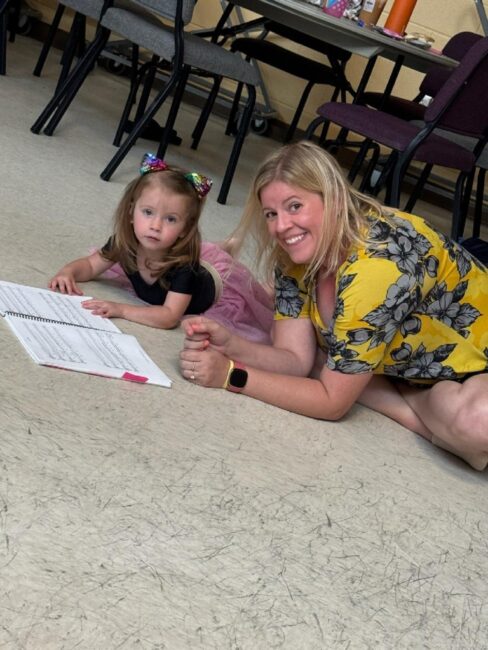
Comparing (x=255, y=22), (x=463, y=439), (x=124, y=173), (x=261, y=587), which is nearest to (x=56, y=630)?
(x=261, y=587)

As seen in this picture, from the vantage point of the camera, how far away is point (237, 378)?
1.56 m

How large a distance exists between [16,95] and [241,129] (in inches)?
41.5

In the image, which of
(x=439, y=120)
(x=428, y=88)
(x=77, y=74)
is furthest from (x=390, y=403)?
(x=428, y=88)

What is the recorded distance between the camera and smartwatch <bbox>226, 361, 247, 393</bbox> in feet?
5.12

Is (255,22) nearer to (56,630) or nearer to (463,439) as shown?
(463,439)

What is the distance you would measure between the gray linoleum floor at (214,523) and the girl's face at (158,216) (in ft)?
→ 0.65

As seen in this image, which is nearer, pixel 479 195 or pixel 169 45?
pixel 169 45

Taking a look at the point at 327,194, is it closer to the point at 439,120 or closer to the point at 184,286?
the point at 184,286

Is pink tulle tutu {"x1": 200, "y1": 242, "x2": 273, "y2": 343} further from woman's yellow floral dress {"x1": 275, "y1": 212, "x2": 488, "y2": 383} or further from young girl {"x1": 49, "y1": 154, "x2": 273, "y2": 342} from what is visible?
woman's yellow floral dress {"x1": 275, "y1": 212, "x2": 488, "y2": 383}

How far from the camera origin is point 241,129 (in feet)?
10.1

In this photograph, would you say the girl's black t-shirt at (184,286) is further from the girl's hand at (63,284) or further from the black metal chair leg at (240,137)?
the black metal chair leg at (240,137)

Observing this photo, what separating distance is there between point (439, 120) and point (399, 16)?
93 centimetres

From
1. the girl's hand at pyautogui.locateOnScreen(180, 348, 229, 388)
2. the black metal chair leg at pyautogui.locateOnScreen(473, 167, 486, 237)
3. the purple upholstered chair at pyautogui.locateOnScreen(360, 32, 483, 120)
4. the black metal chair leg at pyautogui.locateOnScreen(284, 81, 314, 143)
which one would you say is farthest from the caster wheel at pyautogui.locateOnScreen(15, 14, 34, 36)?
the girl's hand at pyautogui.locateOnScreen(180, 348, 229, 388)

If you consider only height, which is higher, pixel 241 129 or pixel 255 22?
pixel 255 22
